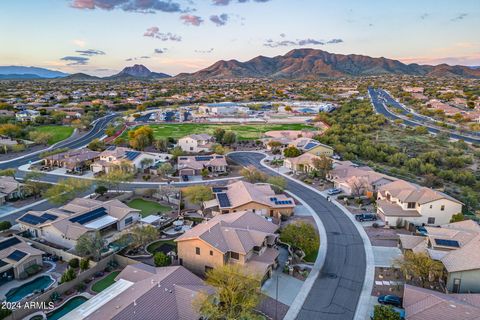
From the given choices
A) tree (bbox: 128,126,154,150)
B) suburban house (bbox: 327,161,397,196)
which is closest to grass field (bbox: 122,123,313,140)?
tree (bbox: 128,126,154,150)

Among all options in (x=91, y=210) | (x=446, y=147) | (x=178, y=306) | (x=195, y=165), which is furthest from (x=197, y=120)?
(x=178, y=306)

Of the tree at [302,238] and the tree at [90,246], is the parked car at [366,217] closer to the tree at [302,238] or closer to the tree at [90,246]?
the tree at [302,238]

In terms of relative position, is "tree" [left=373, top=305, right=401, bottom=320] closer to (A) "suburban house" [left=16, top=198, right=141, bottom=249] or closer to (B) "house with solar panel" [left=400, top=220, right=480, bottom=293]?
(B) "house with solar panel" [left=400, top=220, right=480, bottom=293]

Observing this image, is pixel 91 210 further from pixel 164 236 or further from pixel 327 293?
pixel 327 293

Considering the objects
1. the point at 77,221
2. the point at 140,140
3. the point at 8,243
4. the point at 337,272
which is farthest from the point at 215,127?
the point at 337,272

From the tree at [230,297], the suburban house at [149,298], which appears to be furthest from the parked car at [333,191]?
the suburban house at [149,298]

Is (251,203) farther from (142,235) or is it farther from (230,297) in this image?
(230,297)
